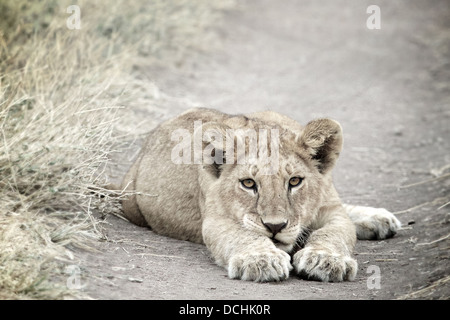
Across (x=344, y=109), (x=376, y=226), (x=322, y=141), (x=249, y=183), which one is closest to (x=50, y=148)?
(x=249, y=183)

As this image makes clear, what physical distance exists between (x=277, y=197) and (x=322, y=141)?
2.10ft

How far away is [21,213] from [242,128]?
5.57 feet

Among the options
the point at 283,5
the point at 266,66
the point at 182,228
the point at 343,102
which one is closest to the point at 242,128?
the point at 182,228

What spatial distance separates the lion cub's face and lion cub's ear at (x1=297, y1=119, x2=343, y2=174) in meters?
0.11

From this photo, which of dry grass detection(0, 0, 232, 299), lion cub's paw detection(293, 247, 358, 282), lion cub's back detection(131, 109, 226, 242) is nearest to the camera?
dry grass detection(0, 0, 232, 299)

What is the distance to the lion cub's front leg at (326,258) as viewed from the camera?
173 inches

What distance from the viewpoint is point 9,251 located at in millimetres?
4012

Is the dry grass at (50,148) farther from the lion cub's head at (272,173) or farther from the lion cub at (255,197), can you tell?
the lion cub's head at (272,173)

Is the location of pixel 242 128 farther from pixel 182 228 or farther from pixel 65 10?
pixel 65 10

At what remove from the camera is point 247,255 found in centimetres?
442

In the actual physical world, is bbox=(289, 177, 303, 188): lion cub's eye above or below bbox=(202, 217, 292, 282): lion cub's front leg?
above

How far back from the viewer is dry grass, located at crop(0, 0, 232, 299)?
406 cm

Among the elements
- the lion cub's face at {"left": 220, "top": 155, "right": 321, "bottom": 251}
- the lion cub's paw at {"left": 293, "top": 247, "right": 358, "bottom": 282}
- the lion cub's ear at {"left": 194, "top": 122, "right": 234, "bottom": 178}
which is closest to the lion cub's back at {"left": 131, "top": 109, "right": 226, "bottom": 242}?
the lion cub's ear at {"left": 194, "top": 122, "right": 234, "bottom": 178}

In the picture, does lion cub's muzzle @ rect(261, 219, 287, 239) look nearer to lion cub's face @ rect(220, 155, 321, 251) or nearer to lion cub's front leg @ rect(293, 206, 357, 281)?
lion cub's face @ rect(220, 155, 321, 251)
